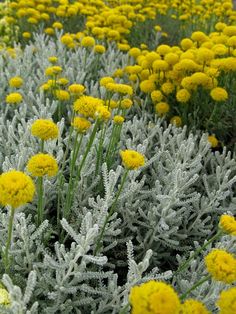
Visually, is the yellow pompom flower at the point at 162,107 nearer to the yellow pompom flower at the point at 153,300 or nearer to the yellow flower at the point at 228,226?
the yellow flower at the point at 228,226

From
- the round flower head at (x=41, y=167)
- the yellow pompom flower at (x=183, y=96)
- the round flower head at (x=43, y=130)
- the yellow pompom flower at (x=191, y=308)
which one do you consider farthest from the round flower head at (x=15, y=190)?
the yellow pompom flower at (x=183, y=96)

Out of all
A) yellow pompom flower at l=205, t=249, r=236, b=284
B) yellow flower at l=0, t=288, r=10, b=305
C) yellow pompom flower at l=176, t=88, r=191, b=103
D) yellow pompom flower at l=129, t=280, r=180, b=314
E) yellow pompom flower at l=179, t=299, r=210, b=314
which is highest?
yellow pompom flower at l=129, t=280, r=180, b=314

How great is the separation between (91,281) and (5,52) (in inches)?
84.4

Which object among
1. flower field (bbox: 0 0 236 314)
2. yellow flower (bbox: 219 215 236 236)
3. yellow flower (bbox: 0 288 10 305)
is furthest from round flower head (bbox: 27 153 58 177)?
yellow flower (bbox: 219 215 236 236)

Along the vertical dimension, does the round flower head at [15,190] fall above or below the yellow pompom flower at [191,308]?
above

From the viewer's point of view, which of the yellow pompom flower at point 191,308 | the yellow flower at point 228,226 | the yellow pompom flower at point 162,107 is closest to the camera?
the yellow pompom flower at point 191,308

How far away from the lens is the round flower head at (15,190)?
0.87m

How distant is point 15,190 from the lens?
2.88ft

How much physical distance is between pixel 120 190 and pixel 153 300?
0.50 meters

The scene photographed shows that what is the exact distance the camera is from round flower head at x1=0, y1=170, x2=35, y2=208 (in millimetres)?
871

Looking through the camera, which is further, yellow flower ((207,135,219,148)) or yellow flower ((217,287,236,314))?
yellow flower ((207,135,219,148))

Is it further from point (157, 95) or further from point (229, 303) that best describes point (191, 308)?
point (157, 95)

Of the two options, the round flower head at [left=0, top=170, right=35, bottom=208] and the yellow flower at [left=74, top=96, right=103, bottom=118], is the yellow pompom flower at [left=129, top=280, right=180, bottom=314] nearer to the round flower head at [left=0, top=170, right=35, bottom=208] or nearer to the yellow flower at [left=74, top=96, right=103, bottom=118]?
the round flower head at [left=0, top=170, right=35, bottom=208]

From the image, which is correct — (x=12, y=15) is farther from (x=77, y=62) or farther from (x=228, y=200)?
(x=228, y=200)
